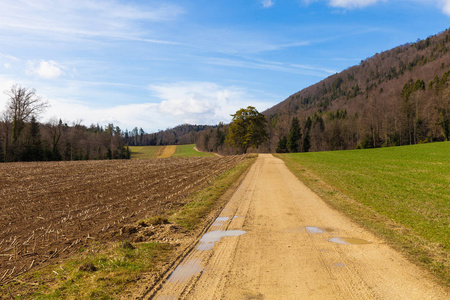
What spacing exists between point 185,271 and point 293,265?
7.44 ft

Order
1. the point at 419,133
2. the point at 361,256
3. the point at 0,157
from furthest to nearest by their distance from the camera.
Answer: the point at 419,133 → the point at 0,157 → the point at 361,256

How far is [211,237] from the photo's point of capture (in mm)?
8039

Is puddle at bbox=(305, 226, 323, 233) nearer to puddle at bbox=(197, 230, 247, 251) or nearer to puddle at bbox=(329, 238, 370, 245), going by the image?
puddle at bbox=(329, 238, 370, 245)

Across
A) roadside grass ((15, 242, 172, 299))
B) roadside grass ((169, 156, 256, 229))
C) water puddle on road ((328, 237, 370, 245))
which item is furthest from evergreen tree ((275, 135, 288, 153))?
roadside grass ((15, 242, 172, 299))

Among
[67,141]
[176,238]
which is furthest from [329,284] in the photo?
[67,141]

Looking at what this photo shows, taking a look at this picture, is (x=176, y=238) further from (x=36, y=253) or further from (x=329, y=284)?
(x=329, y=284)

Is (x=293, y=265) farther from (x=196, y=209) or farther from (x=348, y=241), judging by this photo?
(x=196, y=209)

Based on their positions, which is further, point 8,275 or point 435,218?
point 435,218

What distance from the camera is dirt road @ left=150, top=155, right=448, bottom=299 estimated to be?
478 centimetres

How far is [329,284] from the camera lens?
5035 millimetres

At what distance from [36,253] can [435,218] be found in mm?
12466

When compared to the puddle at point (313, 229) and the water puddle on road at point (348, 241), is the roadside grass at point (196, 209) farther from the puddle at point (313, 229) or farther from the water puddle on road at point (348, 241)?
the water puddle on road at point (348, 241)

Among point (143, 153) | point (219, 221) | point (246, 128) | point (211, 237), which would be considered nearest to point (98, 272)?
point (211, 237)

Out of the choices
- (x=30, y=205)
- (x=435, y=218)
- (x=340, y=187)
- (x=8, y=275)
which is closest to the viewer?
(x=8, y=275)
